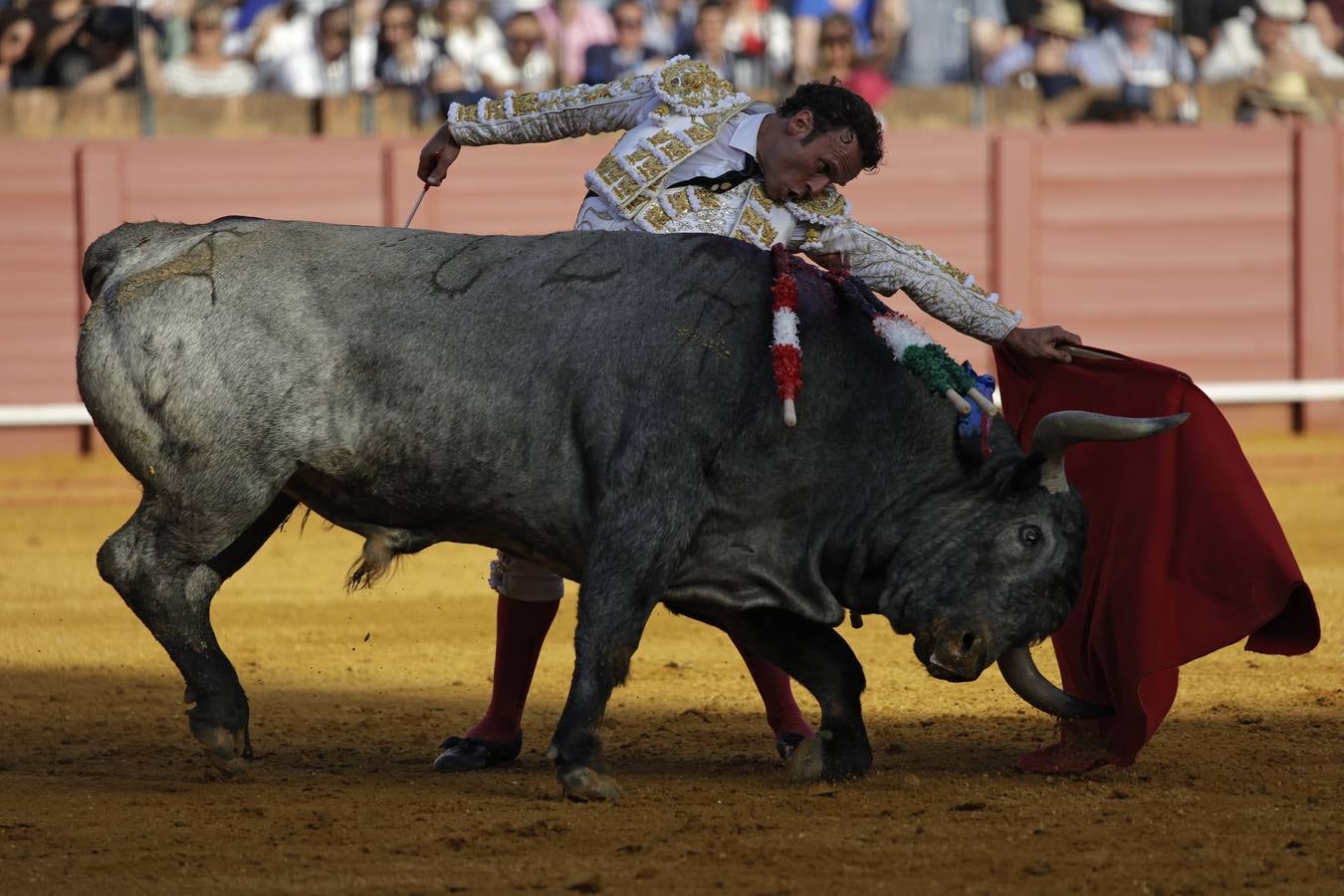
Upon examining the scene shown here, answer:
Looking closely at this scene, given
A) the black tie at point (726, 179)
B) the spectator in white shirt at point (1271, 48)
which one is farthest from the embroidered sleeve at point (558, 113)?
the spectator in white shirt at point (1271, 48)

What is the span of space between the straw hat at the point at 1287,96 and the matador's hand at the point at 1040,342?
7283 mm

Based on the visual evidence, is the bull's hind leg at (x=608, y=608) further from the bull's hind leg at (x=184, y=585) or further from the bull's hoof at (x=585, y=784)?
the bull's hind leg at (x=184, y=585)

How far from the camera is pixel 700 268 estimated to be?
3.69 m

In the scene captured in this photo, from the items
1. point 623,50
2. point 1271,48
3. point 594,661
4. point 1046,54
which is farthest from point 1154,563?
point 1271,48

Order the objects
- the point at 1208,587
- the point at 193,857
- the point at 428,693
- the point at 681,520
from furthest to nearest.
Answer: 1. the point at 428,693
2. the point at 1208,587
3. the point at 681,520
4. the point at 193,857

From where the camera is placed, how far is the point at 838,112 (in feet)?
12.2

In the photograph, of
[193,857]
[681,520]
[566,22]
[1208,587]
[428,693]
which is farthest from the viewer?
[566,22]

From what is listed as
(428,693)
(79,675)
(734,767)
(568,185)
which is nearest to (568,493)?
(734,767)

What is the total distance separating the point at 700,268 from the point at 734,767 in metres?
1.06

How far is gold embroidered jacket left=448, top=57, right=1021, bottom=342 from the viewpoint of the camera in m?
3.86

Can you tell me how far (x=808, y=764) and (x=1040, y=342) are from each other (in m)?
1.01

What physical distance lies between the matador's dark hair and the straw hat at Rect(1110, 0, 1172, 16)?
694cm

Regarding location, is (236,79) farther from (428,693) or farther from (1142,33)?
(428,693)

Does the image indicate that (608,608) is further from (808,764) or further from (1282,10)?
(1282,10)
